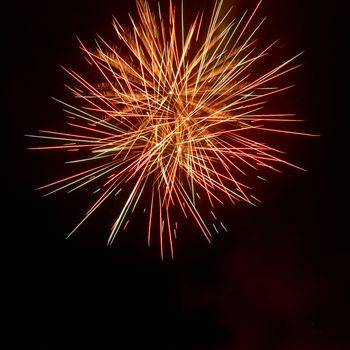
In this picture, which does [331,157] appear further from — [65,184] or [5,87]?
[5,87]

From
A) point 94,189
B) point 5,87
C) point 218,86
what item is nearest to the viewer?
point 218,86

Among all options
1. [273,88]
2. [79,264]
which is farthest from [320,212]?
[79,264]

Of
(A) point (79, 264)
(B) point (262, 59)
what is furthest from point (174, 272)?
(B) point (262, 59)

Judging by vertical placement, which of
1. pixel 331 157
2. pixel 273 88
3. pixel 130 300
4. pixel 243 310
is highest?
pixel 273 88

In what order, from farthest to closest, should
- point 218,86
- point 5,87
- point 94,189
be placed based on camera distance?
point 94,189 < point 5,87 < point 218,86

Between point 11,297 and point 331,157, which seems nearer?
point 11,297

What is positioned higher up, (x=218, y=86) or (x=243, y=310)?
(x=218, y=86)
